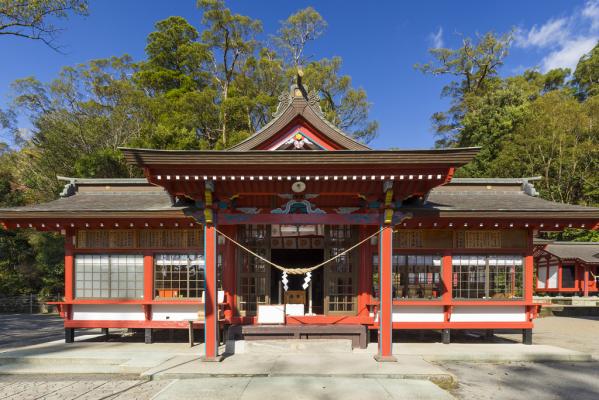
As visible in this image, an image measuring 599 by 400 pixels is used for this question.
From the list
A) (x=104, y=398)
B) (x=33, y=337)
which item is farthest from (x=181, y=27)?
(x=104, y=398)

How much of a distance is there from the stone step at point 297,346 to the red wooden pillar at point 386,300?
50.9 inches

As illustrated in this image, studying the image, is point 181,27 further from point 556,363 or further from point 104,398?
point 556,363

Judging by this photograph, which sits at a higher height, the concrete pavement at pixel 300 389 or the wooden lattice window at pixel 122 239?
the wooden lattice window at pixel 122 239

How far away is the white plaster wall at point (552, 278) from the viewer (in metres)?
26.5

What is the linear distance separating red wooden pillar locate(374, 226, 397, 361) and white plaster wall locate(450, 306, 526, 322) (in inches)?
137

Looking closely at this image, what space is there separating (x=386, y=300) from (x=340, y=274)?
7.57ft

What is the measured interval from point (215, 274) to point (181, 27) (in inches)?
1422

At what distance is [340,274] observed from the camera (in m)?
10.8

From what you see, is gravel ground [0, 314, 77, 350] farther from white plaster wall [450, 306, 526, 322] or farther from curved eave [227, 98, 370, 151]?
white plaster wall [450, 306, 526, 322]

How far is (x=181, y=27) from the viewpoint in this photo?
36.3 m

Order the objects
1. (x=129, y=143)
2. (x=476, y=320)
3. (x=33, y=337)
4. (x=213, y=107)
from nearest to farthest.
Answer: (x=476, y=320) → (x=33, y=337) → (x=129, y=143) → (x=213, y=107)

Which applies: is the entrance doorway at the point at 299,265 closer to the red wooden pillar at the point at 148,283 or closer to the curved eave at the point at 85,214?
the red wooden pillar at the point at 148,283

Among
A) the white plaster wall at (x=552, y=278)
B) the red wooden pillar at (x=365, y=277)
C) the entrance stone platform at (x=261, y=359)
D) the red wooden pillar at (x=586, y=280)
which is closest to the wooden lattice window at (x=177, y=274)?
the entrance stone platform at (x=261, y=359)

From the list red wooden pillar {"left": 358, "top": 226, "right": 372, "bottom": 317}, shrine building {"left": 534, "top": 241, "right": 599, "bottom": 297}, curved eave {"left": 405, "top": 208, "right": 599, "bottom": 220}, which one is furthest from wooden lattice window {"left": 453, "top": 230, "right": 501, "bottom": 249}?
shrine building {"left": 534, "top": 241, "right": 599, "bottom": 297}
